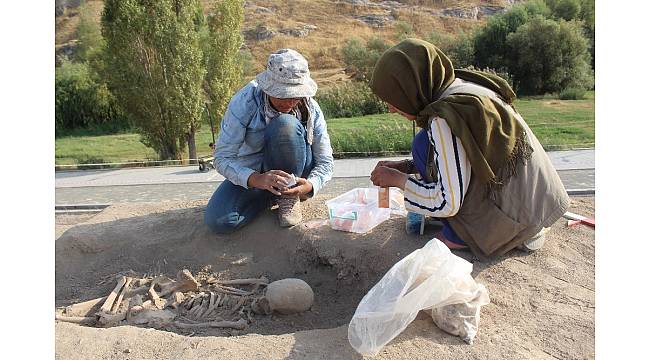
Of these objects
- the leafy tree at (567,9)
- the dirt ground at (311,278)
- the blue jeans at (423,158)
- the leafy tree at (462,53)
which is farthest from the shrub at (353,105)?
the blue jeans at (423,158)

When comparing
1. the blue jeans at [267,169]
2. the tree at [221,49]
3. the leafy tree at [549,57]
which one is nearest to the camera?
the blue jeans at [267,169]

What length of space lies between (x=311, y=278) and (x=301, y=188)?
590 millimetres

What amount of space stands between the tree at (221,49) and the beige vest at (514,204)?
347 inches

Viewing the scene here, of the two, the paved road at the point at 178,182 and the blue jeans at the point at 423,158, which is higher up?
the blue jeans at the point at 423,158

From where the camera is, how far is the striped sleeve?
8.49ft

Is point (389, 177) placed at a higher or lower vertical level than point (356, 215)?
higher

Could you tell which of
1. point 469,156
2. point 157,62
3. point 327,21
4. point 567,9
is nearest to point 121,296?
point 469,156

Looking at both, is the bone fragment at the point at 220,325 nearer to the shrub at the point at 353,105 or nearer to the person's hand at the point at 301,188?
the person's hand at the point at 301,188

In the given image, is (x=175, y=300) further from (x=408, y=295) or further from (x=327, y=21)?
(x=327, y=21)

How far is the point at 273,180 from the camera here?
3324mm

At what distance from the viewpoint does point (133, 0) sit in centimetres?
949

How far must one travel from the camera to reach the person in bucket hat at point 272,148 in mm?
3307

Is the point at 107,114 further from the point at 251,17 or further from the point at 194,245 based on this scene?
the point at 194,245

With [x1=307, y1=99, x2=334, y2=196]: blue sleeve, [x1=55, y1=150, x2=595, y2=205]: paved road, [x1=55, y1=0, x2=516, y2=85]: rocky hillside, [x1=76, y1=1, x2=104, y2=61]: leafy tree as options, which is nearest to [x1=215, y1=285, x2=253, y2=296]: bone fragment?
[x1=307, y1=99, x2=334, y2=196]: blue sleeve
